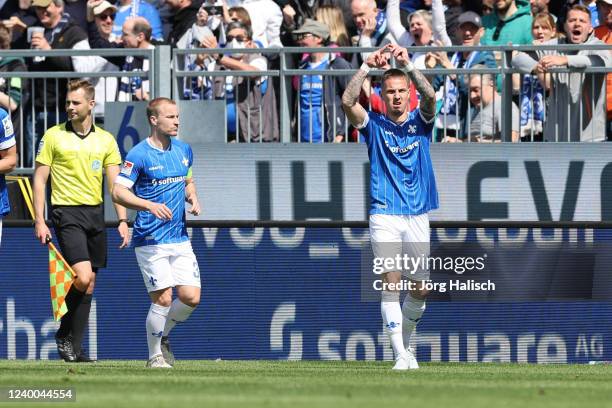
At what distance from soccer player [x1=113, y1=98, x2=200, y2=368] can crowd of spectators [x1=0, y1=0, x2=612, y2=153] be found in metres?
A: 2.09

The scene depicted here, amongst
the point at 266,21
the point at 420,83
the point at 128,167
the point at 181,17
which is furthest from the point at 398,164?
the point at 181,17

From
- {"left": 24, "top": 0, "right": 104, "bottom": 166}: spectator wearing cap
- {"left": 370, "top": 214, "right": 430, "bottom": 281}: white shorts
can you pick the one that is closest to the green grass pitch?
{"left": 370, "top": 214, "right": 430, "bottom": 281}: white shorts

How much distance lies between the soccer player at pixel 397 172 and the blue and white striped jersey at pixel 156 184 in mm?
1464

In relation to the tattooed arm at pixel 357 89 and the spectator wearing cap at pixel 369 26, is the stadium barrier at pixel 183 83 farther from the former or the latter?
the tattooed arm at pixel 357 89

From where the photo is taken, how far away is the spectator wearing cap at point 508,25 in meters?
15.5

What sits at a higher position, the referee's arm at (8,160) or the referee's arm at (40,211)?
the referee's arm at (8,160)

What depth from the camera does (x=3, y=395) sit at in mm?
9242

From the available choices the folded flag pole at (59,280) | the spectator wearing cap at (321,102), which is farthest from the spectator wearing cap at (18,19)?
the folded flag pole at (59,280)

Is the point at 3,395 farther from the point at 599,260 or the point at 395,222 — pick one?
the point at 599,260

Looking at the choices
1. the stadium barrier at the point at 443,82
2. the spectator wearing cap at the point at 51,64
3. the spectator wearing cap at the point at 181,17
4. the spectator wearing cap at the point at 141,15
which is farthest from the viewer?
the spectator wearing cap at the point at 141,15

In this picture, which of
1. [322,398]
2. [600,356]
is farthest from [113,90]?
[322,398]

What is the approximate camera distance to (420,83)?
11.7 meters

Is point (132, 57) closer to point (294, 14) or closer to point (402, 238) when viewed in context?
point (294, 14)

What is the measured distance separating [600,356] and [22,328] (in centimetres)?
556
